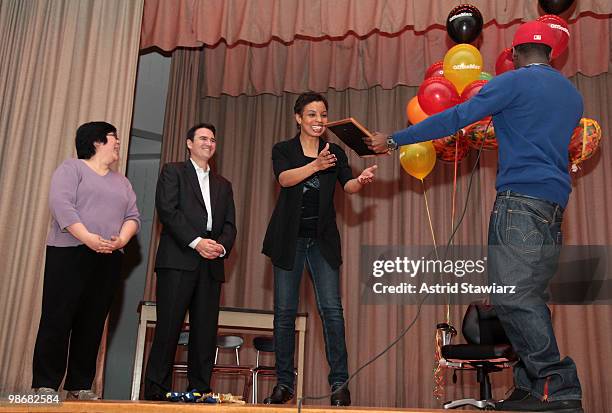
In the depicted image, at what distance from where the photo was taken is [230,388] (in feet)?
15.7

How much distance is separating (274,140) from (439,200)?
1403 millimetres

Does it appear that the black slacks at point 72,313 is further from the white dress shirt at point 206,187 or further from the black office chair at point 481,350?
the black office chair at point 481,350

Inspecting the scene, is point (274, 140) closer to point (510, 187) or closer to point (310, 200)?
point (310, 200)

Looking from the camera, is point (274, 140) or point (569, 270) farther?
point (274, 140)

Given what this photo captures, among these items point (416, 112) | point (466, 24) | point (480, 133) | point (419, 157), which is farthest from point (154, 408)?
point (466, 24)

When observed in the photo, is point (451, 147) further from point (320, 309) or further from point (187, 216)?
point (187, 216)

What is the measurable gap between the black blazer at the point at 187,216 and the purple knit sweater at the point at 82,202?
22 cm

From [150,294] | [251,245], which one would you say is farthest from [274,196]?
[150,294]

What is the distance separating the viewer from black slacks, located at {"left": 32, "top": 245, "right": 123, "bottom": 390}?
2908 millimetres

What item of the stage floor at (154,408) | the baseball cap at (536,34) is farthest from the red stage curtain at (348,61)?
the stage floor at (154,408)

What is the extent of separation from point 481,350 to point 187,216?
5.35 feet

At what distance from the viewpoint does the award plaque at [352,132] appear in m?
2.92

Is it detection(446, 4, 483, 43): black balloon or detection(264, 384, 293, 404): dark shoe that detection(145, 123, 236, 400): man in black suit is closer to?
detection(264, 384, 293, 404): dark shoe

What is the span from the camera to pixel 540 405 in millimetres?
2141
